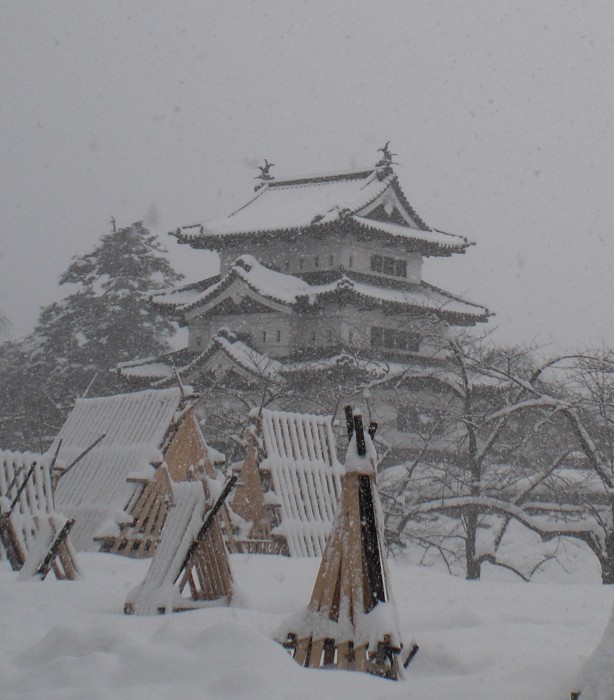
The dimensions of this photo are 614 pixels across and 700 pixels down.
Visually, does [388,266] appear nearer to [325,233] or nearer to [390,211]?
[390,211]

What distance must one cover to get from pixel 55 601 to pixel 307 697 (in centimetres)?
320

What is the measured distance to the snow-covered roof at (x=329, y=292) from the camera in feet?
121

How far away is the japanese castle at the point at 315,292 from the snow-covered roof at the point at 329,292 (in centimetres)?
5

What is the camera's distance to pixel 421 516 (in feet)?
90.0

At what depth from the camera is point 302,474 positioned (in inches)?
468

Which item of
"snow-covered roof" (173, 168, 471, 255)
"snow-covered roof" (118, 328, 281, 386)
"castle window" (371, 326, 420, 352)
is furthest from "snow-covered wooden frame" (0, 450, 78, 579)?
"castle window" (371, 326, 420, 352)

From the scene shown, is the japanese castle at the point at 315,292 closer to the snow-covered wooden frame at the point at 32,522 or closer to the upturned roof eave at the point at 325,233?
the upturned roof eave at the point at 325,233

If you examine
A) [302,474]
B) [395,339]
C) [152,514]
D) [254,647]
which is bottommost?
[254,647]

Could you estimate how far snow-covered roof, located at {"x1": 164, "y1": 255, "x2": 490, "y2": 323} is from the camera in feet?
121

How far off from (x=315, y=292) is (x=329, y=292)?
71 cm

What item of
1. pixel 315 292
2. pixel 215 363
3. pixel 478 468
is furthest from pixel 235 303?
pixel 478 468

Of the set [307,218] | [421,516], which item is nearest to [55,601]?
[421,516]

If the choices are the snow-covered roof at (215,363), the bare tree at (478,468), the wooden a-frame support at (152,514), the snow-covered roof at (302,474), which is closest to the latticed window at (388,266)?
the bare tree at (478,468)

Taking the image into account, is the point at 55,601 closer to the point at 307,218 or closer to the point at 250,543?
the point at 250,543
